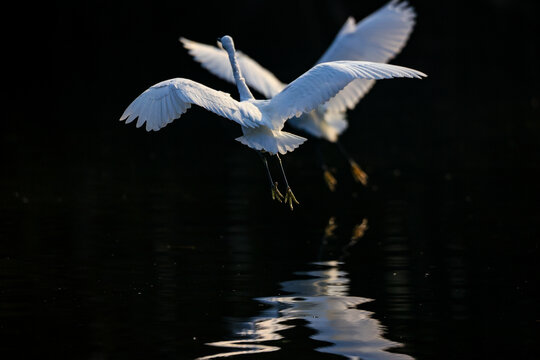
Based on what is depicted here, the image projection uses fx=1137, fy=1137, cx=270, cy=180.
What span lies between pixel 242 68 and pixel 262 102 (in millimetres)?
4074

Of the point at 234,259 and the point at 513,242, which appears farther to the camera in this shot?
the point at 513,242

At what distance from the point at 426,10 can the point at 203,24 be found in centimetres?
980

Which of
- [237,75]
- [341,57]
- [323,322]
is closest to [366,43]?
[341,57]

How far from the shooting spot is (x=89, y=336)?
26.2ft

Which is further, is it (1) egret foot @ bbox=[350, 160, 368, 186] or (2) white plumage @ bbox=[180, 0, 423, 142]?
(1) egret foot @ bbox=[350, 160, 368, 186]

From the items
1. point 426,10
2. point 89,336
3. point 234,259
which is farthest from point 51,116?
point 426,10

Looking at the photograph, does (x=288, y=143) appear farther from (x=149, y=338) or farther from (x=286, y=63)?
(x=286, y=63)

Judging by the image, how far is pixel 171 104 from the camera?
10008 mm

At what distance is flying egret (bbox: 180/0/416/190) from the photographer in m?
15.0

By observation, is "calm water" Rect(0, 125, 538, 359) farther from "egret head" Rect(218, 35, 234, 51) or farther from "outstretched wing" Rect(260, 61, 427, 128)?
"egret head" Rect(218, 35, 234, 51)

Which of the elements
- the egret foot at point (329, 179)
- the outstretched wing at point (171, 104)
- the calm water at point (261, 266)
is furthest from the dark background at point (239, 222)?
the outstretched wing at point (171, 104)

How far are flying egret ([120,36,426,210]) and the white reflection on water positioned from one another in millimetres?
1397

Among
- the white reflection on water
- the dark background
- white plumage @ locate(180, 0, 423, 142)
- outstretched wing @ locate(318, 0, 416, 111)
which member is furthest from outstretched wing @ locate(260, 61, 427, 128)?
outstretched wing @ locate(318, 0, 416, 111)

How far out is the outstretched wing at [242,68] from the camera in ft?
48.4
